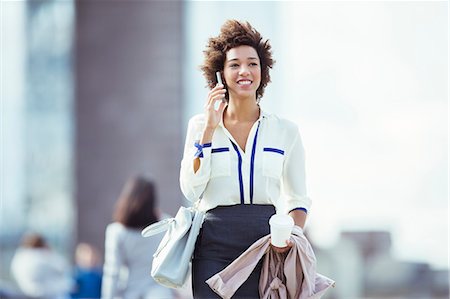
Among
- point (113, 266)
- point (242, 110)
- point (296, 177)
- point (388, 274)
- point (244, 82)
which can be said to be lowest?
point (388, 274)

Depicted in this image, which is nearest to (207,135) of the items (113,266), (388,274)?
(113,266)

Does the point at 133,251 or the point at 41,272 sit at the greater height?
the point at 133,251

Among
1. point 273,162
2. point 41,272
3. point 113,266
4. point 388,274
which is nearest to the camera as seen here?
point 273,162

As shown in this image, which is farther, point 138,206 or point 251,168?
point 138,206

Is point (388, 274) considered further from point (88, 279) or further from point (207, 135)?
point (207, 135)

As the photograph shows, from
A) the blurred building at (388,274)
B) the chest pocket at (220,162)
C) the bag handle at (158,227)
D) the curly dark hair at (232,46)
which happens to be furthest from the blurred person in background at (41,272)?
the blurred building at (388,274)

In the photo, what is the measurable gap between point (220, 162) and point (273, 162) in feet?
0.90

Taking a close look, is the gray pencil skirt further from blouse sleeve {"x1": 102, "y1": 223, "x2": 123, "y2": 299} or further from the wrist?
blouse sleeve {"x1": 102, "y1": 223, "x2": 123, "y2": 299}

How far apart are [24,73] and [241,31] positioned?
86.6ft

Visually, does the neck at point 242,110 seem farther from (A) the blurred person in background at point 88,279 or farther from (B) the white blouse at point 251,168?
(A) the blurred person in background at point 88,279

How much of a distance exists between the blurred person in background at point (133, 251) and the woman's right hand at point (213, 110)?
9.95ft

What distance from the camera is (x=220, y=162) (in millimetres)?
6316

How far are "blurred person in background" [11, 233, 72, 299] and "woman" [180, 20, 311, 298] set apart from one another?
29.9 feet

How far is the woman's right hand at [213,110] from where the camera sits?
6.27 metres
